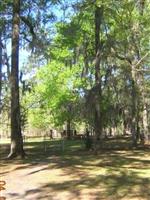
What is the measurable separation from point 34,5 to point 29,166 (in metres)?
10.7

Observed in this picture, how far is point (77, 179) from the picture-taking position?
46.8 feet

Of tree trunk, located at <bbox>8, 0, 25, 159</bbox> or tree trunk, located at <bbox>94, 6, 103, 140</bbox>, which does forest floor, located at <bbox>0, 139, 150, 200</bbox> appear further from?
tree trunk, located at <bbox>94, 6, 103, 140</bbox>

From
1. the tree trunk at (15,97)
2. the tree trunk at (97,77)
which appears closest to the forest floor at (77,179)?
the tree trunk at (15,97)

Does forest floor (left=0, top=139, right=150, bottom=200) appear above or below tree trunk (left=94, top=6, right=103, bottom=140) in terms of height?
below

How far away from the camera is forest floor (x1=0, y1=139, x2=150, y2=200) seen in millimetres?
12008

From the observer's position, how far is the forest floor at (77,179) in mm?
12008

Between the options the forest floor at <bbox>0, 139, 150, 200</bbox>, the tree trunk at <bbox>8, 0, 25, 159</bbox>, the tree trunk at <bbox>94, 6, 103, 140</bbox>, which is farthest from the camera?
the tree trunk at <bbox>94, 6, 103, 140</bbox>

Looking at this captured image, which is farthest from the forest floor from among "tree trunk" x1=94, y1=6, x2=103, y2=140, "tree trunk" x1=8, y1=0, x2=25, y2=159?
"tree trunk" x1=94, y1=6, x2=103, y2=140

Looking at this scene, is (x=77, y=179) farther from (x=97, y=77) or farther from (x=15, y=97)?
(x=97, y=77)

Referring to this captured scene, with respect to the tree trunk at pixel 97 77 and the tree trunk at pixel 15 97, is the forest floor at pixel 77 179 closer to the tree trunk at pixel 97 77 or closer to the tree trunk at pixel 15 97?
the tree trunk at pixel 15 97

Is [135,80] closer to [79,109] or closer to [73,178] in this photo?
[79,109]

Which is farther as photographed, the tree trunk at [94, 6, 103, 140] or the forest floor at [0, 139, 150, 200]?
the tree trunk at [94, 6, 103, 140]

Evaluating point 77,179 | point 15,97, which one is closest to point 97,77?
point 15,97

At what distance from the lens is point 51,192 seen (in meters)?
12.4
